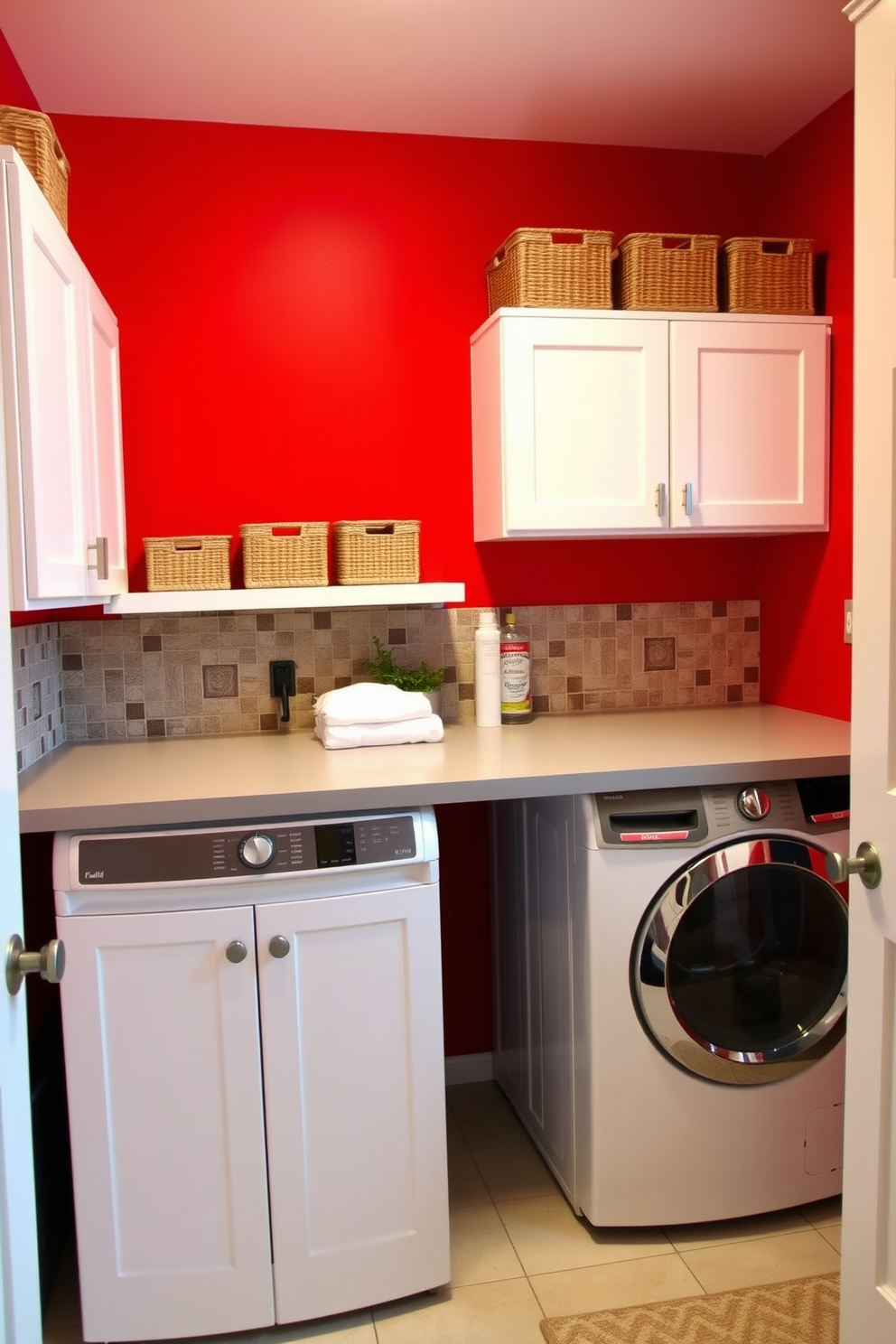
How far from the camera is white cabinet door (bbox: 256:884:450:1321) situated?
1.95m

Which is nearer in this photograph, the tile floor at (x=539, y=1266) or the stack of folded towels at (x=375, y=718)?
the tile floor at (x=539, y=1266)

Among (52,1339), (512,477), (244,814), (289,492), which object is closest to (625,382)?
(512,477)

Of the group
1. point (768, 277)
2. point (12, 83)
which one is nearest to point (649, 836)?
point (768, 277)

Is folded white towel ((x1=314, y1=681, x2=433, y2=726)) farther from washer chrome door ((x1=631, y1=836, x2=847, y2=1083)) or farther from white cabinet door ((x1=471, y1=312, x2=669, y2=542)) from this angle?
washer chrome door ((x1=631, y1=836, x2=847, y2=1083))

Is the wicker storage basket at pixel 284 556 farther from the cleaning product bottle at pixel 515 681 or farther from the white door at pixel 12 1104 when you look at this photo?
the white door at pixel 12 1104

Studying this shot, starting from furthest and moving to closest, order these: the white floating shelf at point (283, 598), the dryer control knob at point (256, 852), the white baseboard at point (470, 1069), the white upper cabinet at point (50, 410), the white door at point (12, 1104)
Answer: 1. the white baseboard at point (470, 1069)
2. the white floating shelf at point (283, 598)
3. the dryer control knob at point (256, 852)
4. the white upper cabinet at point (50, 410)
5. the white door at point (12, 1104)

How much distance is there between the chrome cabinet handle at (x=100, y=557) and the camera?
2080 mm

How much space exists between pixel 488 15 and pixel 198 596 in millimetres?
1393

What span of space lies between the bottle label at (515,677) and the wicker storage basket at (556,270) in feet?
2.80

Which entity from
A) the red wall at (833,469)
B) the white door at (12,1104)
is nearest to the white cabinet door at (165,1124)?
the white door at (12,1104)

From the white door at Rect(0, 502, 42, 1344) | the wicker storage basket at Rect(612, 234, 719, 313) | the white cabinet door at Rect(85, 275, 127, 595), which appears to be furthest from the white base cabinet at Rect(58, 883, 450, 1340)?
the wicker storage basket at Rect(612, 234, 719, 313)

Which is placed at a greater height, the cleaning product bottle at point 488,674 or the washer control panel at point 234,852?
the cleaning product bottle at point 488,674

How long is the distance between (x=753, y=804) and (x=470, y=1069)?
1.30 meters

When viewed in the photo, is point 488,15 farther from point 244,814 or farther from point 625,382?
point 244,814
